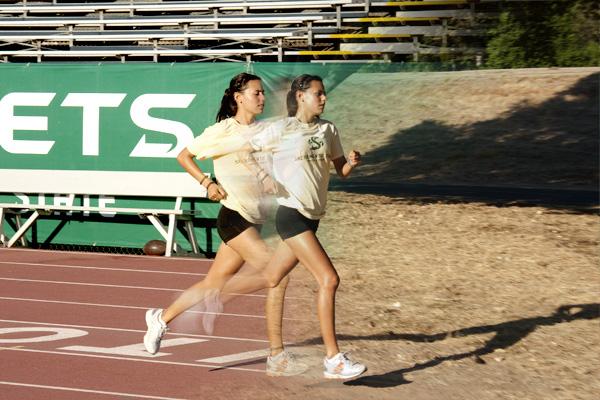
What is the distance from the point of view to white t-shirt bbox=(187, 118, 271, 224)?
845 cm

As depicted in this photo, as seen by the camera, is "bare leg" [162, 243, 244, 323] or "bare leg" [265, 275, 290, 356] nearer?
"bare leg" [265, 275, 290, 356]

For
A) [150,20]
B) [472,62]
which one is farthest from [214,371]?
[472,62]

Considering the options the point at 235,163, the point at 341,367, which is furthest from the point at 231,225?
the point at 341,367

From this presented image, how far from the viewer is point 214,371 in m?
8.73

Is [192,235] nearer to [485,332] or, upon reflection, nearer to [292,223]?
[485,332]

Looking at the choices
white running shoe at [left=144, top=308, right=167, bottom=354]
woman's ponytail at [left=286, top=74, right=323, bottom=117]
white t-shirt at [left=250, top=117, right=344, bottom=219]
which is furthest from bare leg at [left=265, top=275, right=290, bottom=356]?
woman's ponytail at [left=286, top=74, right=323, bottom=117]

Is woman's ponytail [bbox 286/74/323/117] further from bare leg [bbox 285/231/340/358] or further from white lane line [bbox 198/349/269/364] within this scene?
white lane line [bbox 198/349/269/364]

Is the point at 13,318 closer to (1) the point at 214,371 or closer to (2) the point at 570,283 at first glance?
(1) the point at 214,371

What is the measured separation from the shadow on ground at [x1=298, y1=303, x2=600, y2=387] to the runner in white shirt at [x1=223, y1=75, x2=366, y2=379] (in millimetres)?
406

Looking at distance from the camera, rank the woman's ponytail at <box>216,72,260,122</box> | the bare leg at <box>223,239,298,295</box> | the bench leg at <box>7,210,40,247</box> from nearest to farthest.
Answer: the bare leg at <box>223,239,298,295</box>
the woman's ponytail at <box>216,72,260,122</box>
the bench leg at <box>7,210,40,247</box>

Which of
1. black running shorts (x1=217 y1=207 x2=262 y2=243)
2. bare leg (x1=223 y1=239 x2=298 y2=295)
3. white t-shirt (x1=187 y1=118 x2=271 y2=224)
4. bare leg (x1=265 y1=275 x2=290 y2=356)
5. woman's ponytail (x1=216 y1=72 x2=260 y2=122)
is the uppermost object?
woman's ponytail (x1=216 y1=72 x2=260 y2=122)

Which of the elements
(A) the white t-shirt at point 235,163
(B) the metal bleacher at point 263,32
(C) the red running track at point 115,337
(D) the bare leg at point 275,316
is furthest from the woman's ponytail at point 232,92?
(B) the metal bleacher at point 263,32

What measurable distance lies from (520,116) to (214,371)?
25.9 metres

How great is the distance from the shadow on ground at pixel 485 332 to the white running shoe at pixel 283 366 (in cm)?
35
